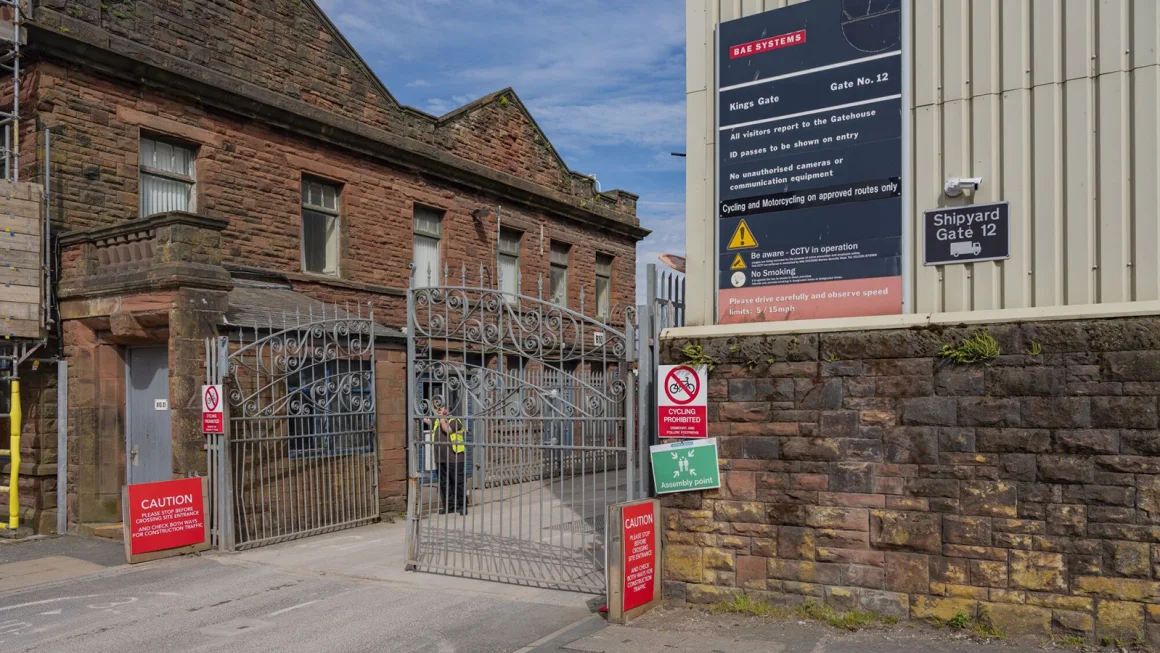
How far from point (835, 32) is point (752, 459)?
3.55m

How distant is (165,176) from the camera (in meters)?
14.5

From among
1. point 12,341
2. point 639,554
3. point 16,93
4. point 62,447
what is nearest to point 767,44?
point 639,554

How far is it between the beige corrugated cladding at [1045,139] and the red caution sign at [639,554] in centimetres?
277

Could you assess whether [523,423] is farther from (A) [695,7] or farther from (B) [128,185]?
(B) [128,185]

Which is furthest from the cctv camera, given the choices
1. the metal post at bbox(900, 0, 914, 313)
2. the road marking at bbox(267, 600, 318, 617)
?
the road marking at bbox(267, 600, 318, 617)

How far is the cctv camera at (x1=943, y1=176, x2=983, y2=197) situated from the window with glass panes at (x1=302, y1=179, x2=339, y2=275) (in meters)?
12.0

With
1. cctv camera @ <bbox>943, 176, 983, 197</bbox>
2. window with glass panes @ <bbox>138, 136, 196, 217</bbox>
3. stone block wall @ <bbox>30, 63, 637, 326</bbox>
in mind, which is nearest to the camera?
Result: cctv camera @ <bbox>943, 176, 983, 197</bbox>

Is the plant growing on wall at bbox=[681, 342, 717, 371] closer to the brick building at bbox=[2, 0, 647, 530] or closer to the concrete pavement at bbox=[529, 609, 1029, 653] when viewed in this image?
the concrete pavement at bbox=[529, 609, 1029, 653]

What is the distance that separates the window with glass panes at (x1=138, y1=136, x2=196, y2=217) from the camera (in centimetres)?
1422

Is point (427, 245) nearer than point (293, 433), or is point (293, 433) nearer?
point (293, 433)

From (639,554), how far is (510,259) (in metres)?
14.4

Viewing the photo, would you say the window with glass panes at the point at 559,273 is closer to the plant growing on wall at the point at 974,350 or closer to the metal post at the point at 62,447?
the metal post at the point at 62,447

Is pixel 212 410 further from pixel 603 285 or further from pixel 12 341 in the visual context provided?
pixel 603 285

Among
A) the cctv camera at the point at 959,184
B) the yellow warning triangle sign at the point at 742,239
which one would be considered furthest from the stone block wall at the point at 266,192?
the cctv camera at the point at 959,184
